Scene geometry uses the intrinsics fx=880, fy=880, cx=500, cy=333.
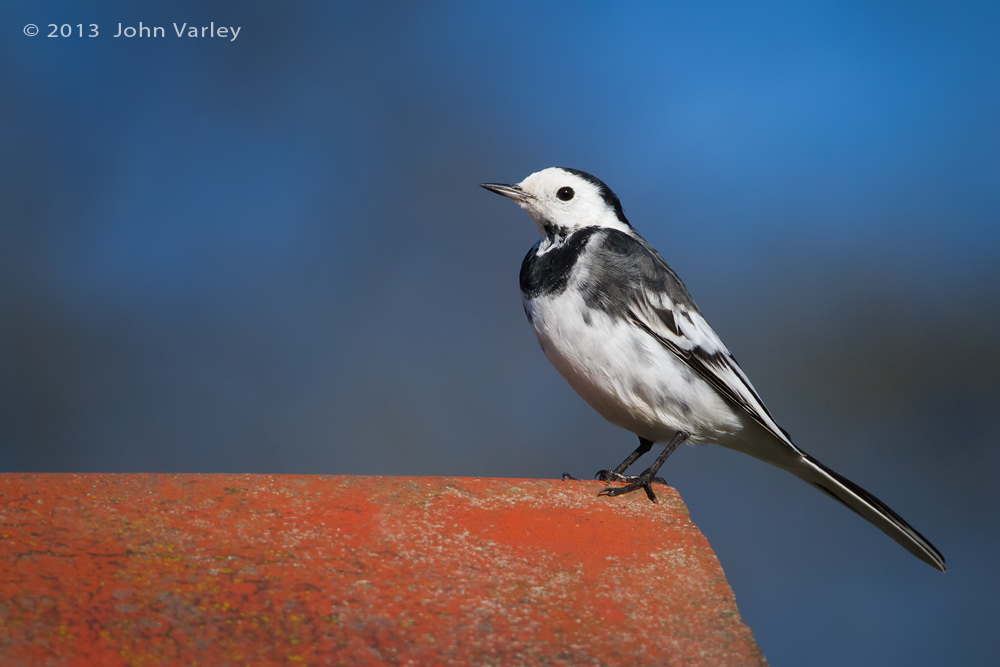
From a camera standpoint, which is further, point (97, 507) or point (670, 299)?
point (670, 299)

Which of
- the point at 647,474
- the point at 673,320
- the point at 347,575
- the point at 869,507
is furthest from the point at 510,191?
the point at 347,575

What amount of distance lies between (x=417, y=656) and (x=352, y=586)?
24cm

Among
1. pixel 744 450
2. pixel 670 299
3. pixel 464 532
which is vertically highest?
pixel 670 299

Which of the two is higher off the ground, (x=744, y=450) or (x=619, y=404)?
(x=619, y=404)

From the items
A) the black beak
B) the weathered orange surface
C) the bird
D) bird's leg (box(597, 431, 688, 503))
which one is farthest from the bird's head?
the weathered orange surface

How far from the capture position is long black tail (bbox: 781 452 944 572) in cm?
288

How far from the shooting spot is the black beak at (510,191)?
3688 mm

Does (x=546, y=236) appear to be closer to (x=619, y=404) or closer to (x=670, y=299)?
(x=670, y=299)

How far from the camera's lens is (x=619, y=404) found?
10.2 feet

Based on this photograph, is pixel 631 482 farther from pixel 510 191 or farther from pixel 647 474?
pixel 510 191

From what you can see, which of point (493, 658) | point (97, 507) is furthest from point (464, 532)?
point (97, 507)

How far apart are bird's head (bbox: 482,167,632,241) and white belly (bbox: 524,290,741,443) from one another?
553 mm

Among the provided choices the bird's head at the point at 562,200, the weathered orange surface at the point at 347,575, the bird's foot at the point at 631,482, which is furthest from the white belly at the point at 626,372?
the weathered orange surface at the point at 347,575

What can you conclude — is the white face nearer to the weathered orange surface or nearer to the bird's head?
the bird's head
